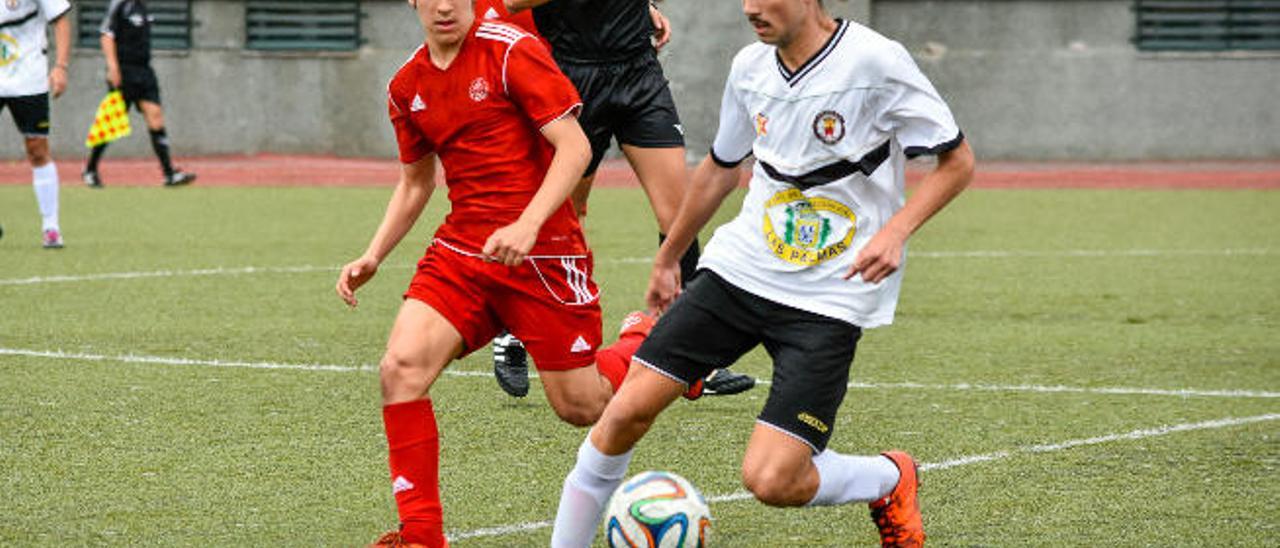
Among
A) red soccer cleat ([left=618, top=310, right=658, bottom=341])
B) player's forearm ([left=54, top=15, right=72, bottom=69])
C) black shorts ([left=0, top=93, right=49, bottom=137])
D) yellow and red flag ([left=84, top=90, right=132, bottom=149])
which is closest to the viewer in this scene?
red soccer cleat ([left=618, top=310, right=658, bottom=341])

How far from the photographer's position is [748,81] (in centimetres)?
546

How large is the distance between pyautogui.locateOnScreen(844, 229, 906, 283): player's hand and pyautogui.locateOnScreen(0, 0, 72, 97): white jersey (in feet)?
32.8

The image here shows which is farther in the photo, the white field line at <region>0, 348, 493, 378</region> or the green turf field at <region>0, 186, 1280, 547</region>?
the white field line at <region>0, 348, 493, 378</region>

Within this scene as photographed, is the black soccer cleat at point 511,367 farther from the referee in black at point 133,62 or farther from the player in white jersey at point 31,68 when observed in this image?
the referee in black at point 133,62

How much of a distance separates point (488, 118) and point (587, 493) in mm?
1167

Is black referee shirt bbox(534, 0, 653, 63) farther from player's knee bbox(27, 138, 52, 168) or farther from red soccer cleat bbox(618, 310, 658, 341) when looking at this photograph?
player's knee bbox(27, 138, 52, 168)

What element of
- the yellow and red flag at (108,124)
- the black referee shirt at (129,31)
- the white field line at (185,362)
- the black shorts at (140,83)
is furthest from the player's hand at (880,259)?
the black shorts at (140,83)

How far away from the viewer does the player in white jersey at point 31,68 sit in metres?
14.1

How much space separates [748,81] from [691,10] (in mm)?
19389

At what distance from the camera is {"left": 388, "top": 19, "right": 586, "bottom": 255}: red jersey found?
5871 mm

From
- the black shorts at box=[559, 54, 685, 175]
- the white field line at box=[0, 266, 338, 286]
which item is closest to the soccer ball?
the black shorts at box=[559, 54, 685, 175]

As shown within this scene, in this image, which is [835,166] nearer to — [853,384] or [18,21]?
[853,384]

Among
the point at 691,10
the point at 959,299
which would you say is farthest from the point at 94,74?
the point at 959,299

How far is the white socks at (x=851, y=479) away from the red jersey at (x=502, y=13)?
94.8 inches
